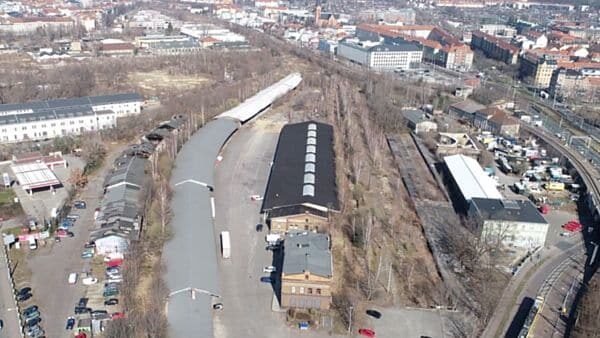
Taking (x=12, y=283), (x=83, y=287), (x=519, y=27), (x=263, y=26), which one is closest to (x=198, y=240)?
(x=83, y=287)

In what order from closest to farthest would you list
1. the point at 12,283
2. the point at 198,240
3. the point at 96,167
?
the point at 12,283 → the point at 198,240 → the point at 96,167

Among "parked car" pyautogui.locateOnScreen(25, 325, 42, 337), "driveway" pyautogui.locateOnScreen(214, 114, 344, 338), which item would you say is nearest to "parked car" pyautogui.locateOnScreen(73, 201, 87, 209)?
"driveway" pyautogui.locateOnScreen(214, 114, 344, 338)

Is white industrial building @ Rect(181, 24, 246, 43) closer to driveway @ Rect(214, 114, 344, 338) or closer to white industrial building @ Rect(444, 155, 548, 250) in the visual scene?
driveway @ Rect(214, 114, 344, 338)

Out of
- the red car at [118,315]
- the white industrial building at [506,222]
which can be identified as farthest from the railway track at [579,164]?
the red car at [118,315]

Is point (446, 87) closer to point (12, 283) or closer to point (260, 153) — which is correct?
point (260, 153)

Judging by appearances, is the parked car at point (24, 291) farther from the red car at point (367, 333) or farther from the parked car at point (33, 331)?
the red car at point (367, 333)
